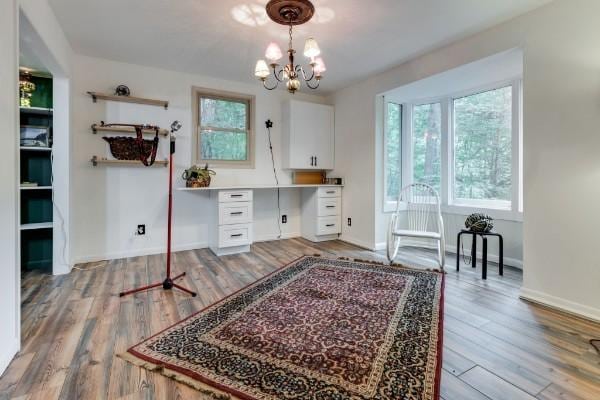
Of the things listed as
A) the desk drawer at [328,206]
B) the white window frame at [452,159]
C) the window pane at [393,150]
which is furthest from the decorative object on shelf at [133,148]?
the window pane at [393,150]

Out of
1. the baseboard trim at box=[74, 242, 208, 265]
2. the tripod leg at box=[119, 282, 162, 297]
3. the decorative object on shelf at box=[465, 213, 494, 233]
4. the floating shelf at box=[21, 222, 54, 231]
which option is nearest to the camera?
the tripod leg at box=[119, 282, 162, 297]

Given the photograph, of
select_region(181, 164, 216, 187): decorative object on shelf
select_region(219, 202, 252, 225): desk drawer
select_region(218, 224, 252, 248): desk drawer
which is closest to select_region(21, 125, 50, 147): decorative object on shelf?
select_region(181, 164, 216, 187): decorative object on shelf

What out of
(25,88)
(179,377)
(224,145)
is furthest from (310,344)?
(25,88)

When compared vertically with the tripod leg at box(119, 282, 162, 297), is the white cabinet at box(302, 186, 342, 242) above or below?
above

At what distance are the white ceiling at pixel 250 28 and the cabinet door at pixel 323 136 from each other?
109 centimetres

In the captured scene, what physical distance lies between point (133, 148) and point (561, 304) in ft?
14.3

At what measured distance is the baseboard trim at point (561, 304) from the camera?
6.67ft

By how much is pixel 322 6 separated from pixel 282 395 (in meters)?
2.55

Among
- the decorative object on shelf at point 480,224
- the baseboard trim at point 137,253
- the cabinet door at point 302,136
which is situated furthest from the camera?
the cabinet door at point 302,136

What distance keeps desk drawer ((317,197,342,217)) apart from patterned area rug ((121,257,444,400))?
1890mm

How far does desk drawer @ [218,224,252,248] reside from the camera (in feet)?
11.9

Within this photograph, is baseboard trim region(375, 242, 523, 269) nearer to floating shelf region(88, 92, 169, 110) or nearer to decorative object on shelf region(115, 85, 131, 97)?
floating shelf region(88, 92, 169, 110)

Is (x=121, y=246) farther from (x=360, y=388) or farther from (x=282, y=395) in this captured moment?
(x=360, y=388)

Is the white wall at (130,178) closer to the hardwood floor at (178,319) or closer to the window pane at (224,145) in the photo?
the window pane at (224,145)
